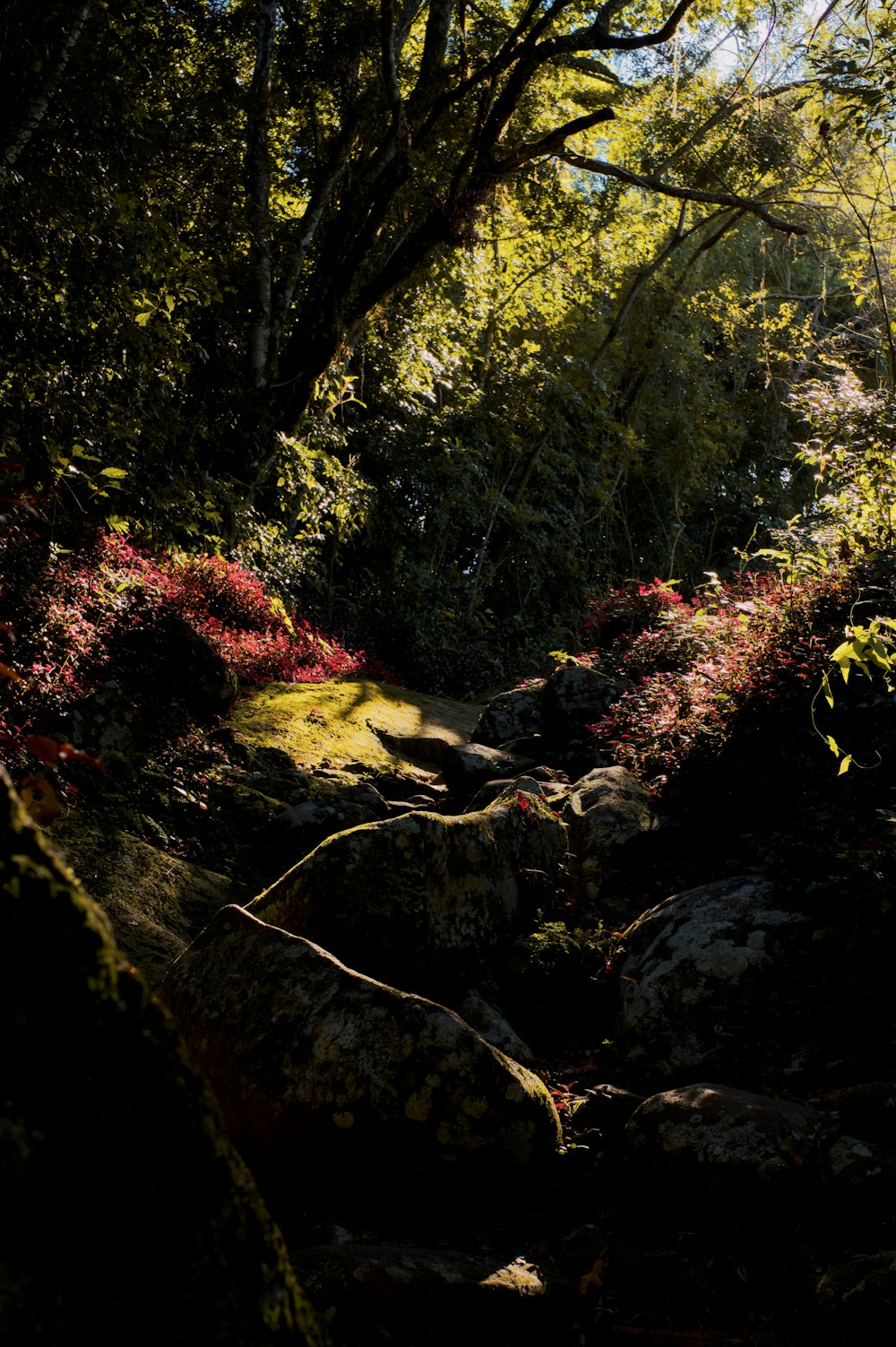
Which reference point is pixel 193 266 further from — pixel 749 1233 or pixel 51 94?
pixel 749 1233

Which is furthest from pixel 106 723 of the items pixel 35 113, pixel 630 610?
Answer: pixel 630 610

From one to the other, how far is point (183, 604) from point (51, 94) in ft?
14.1

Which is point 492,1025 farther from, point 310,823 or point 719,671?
point 719,671

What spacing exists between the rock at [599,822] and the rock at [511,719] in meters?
2.97

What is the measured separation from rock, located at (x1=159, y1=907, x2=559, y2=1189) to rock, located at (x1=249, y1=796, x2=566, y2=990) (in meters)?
0.68

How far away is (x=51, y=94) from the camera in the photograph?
224 inches

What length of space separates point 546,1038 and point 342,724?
5021 millimetres

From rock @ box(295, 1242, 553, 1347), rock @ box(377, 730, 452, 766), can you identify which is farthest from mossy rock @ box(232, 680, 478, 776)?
rock @ box(295, 1242, 553, 1347)

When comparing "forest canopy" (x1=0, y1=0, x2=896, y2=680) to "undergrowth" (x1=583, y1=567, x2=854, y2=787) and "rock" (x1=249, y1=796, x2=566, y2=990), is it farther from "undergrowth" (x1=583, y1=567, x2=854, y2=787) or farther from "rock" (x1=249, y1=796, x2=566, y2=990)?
"rock" (x1=249, y1=796, x2=566, y2=990)

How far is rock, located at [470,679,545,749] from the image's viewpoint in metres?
9.66

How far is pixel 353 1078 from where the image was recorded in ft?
11.1

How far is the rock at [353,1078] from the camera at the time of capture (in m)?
3.31

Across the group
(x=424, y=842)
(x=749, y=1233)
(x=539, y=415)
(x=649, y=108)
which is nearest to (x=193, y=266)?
(x=424, y=842)

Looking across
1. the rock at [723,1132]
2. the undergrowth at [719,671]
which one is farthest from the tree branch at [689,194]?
the rock at [723,1132]
